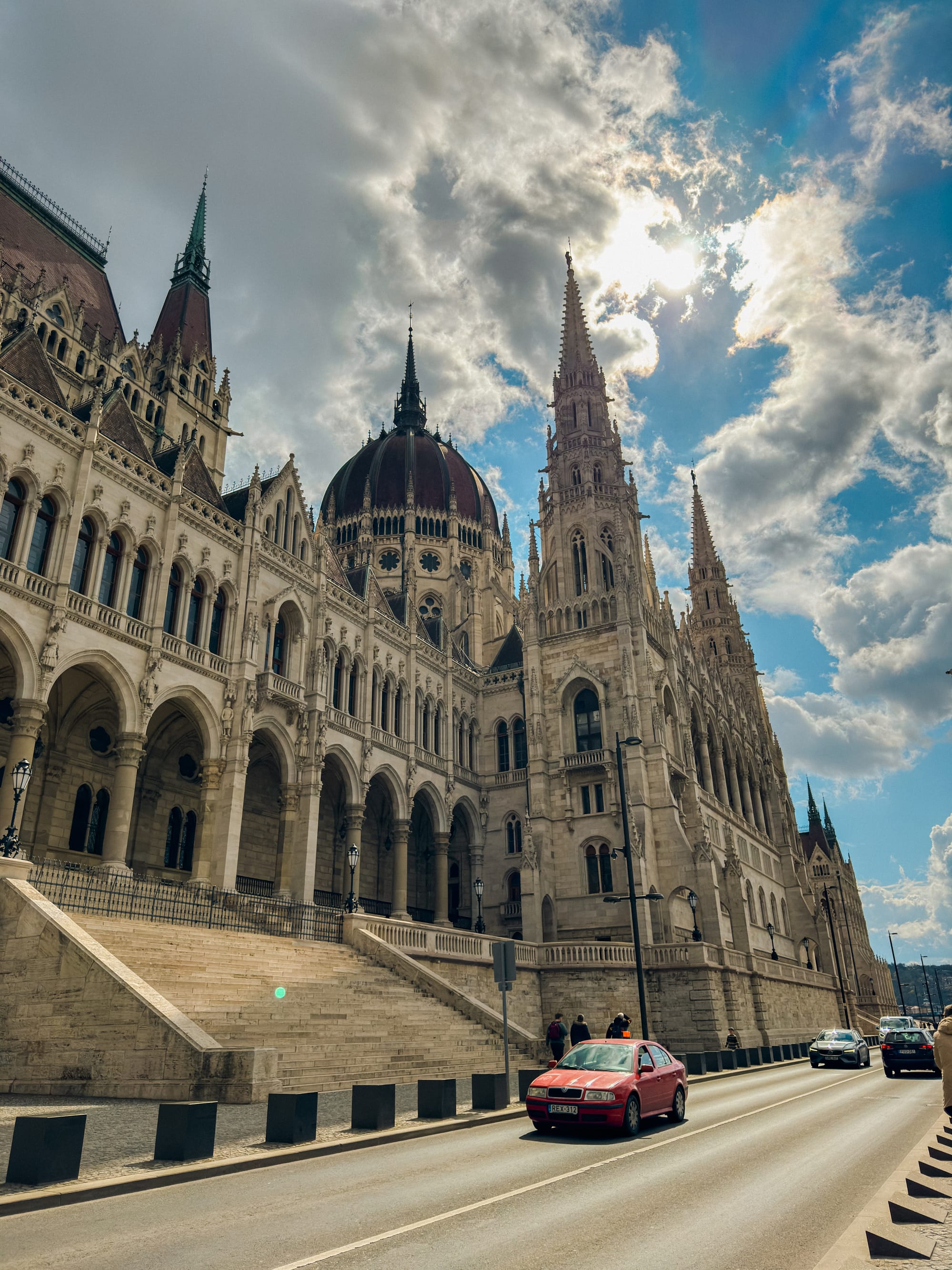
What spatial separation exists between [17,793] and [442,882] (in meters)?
23.3

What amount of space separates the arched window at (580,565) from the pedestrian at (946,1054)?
37276 mm

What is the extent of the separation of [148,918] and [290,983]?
13.9 feet

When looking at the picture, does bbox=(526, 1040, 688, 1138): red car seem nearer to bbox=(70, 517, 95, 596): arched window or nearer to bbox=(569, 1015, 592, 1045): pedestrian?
bbox=(569, 1015, 592, 1045): pedestrian

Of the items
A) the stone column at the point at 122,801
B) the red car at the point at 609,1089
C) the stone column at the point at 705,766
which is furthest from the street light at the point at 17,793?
the stone column at the point at 705,766

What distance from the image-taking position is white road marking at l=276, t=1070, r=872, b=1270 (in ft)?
19.7

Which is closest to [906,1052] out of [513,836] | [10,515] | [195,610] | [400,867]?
[400,867]

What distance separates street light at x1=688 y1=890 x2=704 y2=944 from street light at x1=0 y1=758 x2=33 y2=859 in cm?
2772

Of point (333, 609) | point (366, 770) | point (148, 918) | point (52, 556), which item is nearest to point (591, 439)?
point (333, 609)

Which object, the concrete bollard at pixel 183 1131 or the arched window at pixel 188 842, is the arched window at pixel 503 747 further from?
the concrete bollard at pixel 183 1131

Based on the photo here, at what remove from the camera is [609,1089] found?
11.5 metres

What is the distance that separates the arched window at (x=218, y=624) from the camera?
99.9ft

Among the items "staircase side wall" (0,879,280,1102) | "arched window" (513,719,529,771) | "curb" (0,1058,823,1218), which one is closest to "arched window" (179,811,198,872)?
"staircase side wall" (0,879,280,1102)

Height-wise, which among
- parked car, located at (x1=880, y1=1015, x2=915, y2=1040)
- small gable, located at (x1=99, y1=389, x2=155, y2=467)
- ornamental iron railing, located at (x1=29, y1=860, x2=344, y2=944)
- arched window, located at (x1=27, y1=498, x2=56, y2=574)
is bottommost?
parked car, located at (x1=880, y1=1015, x2=915, y2=1040)

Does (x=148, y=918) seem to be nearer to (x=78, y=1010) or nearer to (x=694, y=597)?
(x=78, y=1010)
